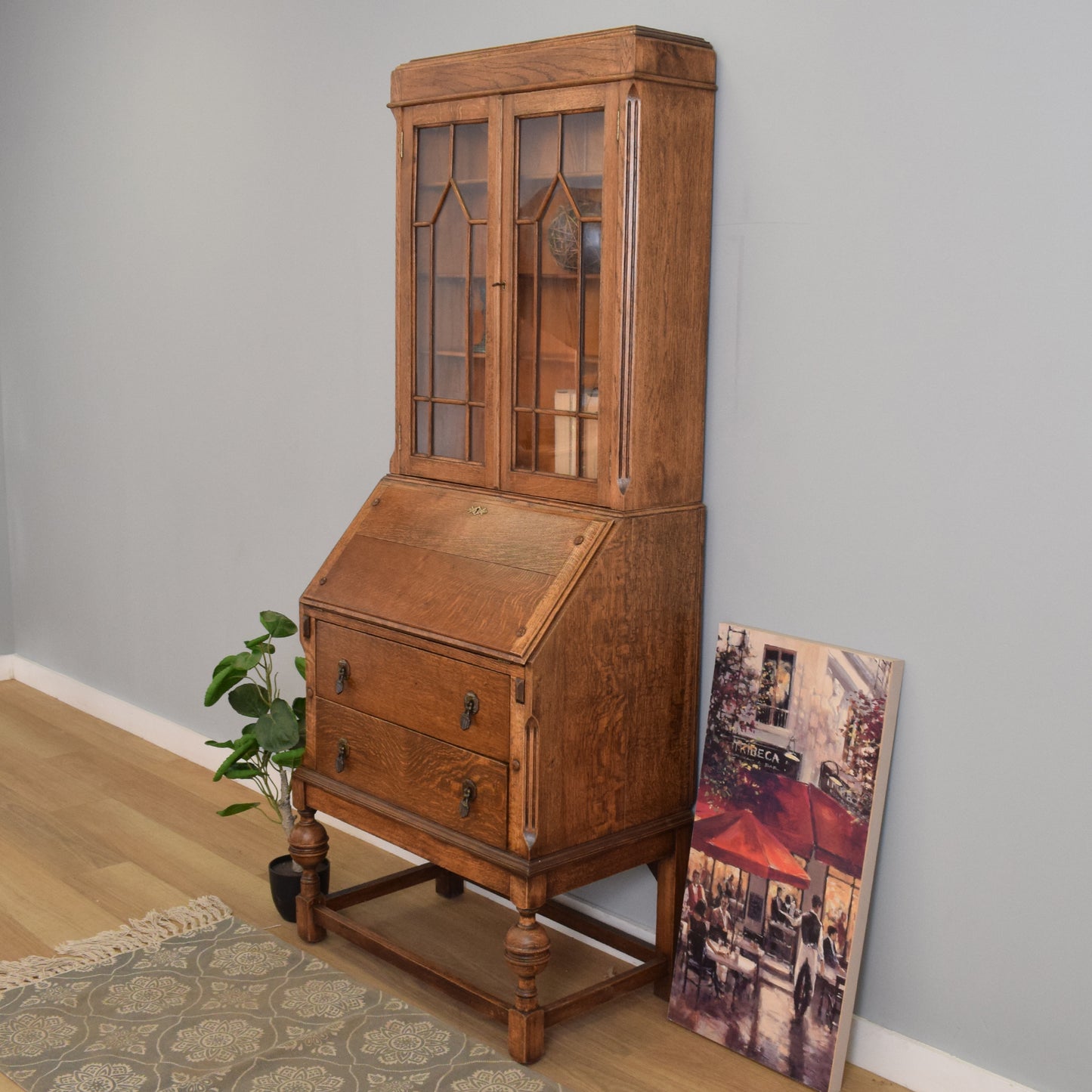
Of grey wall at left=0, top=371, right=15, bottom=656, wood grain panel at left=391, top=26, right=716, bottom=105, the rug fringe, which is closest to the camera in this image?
wood grain panel at left=391, top=26, right=716, bottom=105

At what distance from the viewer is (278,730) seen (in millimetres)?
2854

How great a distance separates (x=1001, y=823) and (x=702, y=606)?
0.70 metres

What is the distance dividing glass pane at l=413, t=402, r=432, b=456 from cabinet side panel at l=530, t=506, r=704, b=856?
A: 556mm

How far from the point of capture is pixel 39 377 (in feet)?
14.9

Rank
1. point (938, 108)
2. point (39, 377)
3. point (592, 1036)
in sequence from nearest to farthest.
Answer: point (938, 108)
point (592, 1036)
point (39, 377)

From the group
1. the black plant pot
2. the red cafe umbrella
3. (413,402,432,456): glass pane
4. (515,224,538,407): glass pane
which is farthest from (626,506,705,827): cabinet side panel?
the black plant pot

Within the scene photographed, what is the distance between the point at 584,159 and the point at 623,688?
3.12ft

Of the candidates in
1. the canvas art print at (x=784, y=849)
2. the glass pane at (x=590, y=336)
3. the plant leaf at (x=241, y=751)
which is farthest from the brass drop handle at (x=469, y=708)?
the plant leaf at (x=241, y=751)

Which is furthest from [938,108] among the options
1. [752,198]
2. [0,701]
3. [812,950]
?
[0,701]

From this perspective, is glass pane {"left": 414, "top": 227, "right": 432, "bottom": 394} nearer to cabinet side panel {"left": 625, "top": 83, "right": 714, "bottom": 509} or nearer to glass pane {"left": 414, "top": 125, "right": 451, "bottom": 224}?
glass pane {"left": 414, "top": 125, "right": 451, "bottom": 224}

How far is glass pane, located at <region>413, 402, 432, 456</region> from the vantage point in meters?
2.74

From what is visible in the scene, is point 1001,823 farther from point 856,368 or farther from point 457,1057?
point 457,1057

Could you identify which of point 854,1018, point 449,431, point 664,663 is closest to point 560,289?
point 449,431

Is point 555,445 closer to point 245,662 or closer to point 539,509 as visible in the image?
point 539,509
